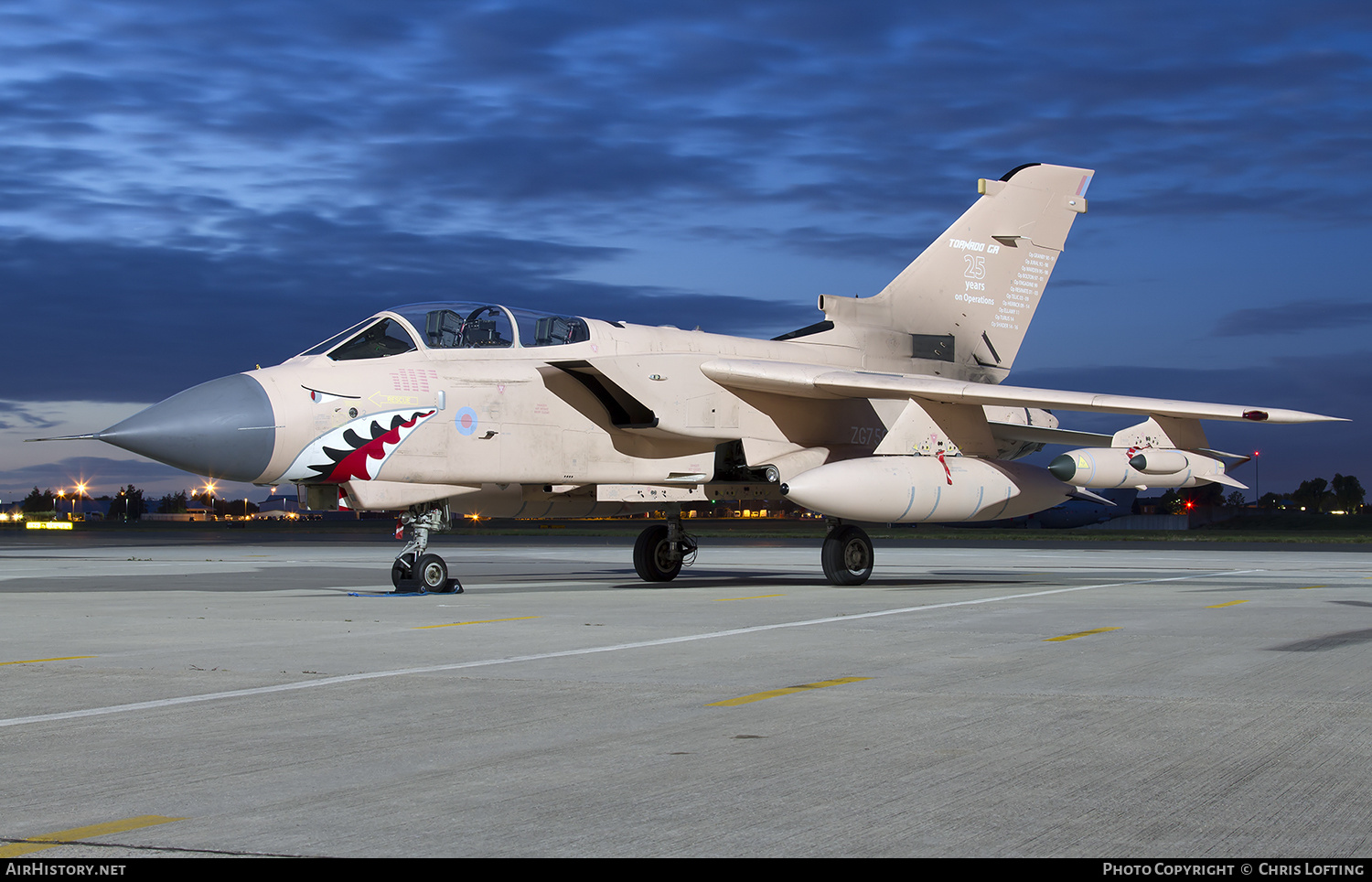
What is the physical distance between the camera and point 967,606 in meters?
13.9

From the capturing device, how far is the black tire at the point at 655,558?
19562 millimetres

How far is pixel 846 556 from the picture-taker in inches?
706

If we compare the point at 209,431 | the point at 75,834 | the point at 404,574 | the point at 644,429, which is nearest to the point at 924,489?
the point at 644,429

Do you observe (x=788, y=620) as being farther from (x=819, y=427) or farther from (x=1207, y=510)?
(x=1207, y=510)

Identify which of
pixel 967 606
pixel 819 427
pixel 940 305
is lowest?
pixel 967 606

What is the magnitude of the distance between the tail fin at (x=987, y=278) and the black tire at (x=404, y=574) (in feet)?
29.0

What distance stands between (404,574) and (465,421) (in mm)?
2081

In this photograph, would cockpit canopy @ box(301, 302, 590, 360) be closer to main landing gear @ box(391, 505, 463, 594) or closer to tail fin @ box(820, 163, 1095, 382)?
main landing gear @ box(391, 505, 463, 594)

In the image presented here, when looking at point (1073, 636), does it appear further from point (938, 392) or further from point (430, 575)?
point (430, 575)

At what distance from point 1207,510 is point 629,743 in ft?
262

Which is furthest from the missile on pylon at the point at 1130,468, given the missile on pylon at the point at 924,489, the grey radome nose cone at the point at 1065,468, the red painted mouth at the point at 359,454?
the red painted mouth at the point at 359,454
